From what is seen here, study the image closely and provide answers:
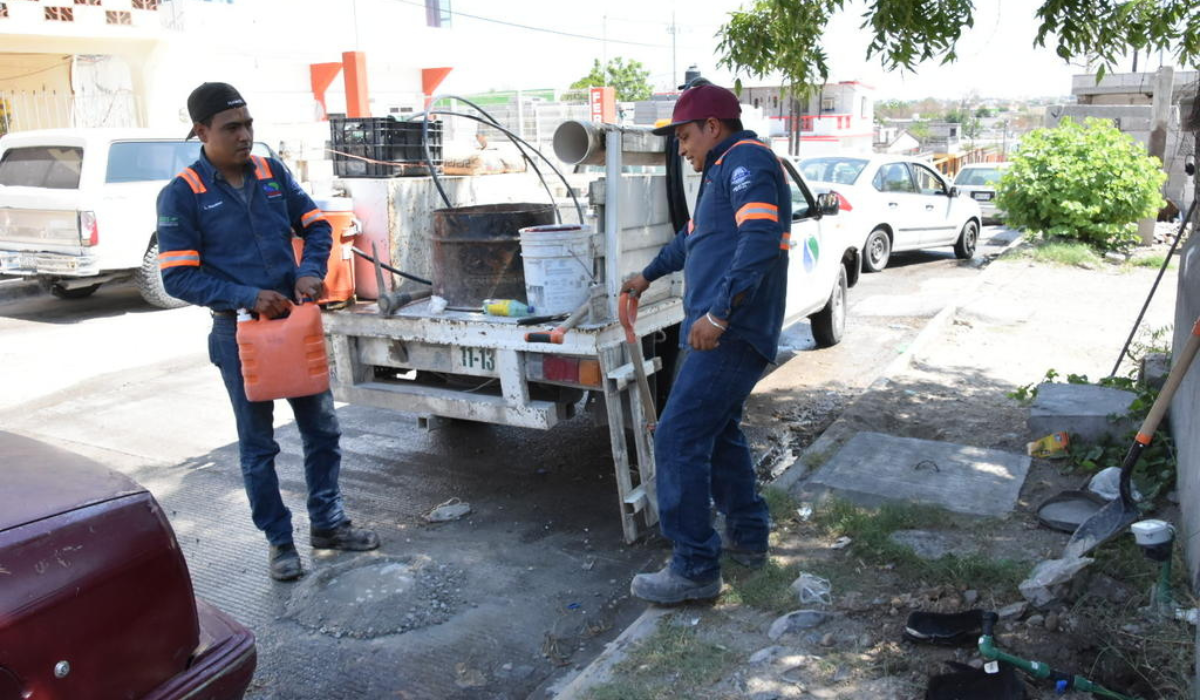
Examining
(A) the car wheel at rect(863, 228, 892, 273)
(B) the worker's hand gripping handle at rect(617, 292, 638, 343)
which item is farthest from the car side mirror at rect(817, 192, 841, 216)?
(A) the car wheel at rect(863, 228, 892, 273)

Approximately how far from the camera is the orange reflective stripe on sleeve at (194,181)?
398 cm

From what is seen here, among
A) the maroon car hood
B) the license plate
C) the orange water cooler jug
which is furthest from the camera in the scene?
the orange water cooler jug

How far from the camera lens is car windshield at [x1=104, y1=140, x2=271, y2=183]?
10.7 meters

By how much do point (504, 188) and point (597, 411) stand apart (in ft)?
6.33

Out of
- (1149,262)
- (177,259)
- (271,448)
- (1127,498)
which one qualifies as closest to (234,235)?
(177,259)

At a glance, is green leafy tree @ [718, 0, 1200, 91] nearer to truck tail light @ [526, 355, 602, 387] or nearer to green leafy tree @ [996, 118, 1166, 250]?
truck tail light @ [526, 355, 602, 387]

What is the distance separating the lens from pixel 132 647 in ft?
6.95

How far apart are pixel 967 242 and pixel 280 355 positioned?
1265 centimetres

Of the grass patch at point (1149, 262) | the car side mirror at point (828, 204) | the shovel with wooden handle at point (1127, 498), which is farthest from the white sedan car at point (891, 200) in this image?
the shovel with wooden handle at point (1127, 498)

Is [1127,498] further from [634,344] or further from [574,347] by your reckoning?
[574,347]

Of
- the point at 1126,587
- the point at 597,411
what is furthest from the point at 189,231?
the point at 1126,587

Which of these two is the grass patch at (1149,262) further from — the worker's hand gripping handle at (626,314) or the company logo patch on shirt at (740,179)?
the company logo patch on shirt at (740,179)

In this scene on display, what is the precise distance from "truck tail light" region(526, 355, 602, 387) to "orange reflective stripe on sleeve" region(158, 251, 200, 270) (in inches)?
59.8

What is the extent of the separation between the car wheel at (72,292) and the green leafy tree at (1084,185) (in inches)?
501
